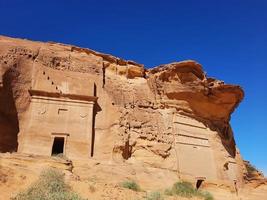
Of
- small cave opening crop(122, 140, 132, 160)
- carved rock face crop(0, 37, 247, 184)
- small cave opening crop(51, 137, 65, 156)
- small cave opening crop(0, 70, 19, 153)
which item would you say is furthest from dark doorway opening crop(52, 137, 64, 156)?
small cave opening crop(122, 140, 132, 160)

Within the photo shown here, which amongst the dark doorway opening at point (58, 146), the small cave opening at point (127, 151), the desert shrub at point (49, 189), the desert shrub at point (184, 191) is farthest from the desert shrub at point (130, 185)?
the dark doorway opening at point (58, 146)

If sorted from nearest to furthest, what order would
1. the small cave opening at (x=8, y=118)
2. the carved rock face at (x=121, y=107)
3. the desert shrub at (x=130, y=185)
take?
the desert shrub at (x=130, y=185) → the small cave opening at (x=8, y=118) → the carved rock face at (x=121, y=107)

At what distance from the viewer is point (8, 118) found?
20234mm

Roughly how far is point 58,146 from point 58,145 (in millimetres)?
63

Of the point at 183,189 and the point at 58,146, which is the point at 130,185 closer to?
the point at 183,189

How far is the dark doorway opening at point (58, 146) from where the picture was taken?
2089 cm

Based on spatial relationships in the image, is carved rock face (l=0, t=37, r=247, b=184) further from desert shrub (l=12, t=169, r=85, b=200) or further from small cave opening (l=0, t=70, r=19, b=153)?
desert shrub (l=12, t=169, r=85, b=200)

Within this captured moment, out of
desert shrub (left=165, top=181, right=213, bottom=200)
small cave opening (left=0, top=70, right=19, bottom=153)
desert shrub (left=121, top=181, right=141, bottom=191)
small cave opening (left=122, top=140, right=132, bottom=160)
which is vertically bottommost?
desert shrub (left=165, top=181, right=213, bottom=200)

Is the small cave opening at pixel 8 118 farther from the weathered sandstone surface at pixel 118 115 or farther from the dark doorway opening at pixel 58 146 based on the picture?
the dark doorway opening at pixel 58 146

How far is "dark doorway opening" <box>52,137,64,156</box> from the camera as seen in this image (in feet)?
68.5

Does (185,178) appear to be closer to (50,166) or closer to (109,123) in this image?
(109,123)

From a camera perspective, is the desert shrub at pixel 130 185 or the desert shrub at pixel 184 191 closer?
the desert shrub at pixel 130 185

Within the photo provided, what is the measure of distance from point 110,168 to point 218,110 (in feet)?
38.1

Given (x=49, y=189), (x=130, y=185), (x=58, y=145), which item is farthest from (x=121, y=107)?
(x=49, y=189)
